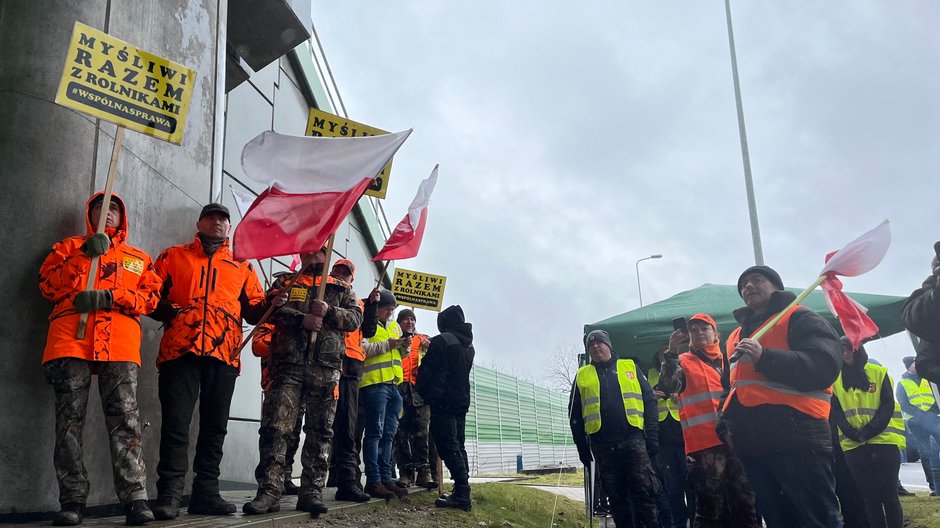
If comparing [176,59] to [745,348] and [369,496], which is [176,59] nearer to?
[369,496]

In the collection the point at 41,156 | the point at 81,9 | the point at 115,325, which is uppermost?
the point at 81,9

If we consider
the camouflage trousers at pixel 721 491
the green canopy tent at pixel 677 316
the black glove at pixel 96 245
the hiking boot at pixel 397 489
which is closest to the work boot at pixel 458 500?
the hiking boot at pixel 397 489

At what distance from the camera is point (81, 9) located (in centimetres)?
520

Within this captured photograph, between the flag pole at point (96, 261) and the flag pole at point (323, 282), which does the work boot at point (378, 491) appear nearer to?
the flag pole at point (323, 282)

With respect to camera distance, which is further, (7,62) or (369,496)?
(369,496)

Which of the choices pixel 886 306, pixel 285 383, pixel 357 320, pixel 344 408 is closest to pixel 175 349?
pixel 285 383

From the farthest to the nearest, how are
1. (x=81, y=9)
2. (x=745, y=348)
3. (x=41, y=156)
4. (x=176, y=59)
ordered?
(x=176, y=59), (x=81, y=9), (x=41, y=156), (x=745, y=348)

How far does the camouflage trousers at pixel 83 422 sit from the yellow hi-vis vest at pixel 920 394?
11.8m

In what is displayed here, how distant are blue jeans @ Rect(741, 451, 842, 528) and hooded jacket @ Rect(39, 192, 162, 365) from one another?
389 centimetres

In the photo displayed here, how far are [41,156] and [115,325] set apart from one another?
1410 mm

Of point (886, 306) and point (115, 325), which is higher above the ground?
point (886, 306)

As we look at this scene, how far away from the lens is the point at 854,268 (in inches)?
182

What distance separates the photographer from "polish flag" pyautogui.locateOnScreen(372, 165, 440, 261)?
766 centimetres

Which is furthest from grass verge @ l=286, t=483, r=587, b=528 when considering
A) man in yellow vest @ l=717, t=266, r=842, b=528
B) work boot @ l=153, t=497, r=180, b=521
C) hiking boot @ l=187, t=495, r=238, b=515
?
man in yellow vest @ l=717, t=266, r=842, b=528
